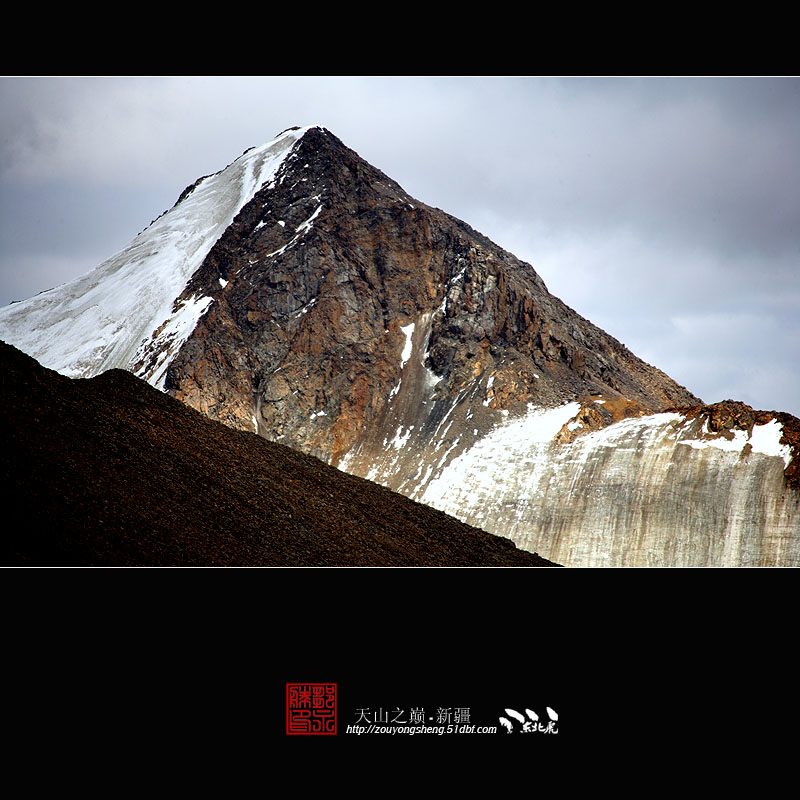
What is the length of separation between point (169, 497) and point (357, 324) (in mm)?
39786

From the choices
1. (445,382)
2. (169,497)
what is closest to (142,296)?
(445,382)

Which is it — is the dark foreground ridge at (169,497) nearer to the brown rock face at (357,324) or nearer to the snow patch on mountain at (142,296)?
the brown rock face at (357,324)

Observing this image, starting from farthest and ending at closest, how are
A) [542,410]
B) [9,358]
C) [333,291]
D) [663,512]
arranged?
[333,291], [542,410], [663,512], [9,358]

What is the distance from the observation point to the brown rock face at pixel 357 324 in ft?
155

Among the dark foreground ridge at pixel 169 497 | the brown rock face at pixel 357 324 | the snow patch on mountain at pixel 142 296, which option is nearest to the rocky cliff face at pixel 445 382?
the brown rock face at pixel 357 324

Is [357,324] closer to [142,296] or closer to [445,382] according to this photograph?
[445,382]

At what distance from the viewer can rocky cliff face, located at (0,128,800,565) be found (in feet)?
110

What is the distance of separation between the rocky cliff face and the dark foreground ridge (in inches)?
770

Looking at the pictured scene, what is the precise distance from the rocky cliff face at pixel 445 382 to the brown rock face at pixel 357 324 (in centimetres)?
12

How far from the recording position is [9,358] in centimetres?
1320
